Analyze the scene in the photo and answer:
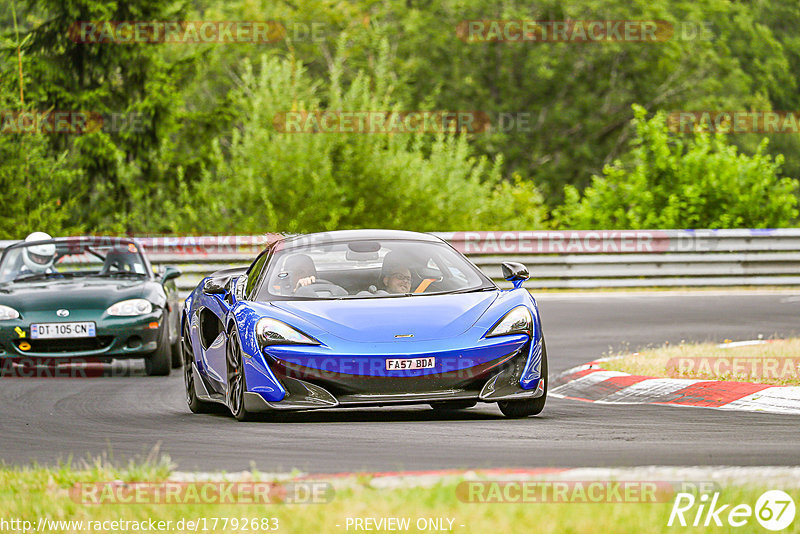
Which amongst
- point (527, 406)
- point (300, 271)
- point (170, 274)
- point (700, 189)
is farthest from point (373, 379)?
point (700, 189)

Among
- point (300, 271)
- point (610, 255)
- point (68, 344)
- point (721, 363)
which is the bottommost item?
point (610, 255)

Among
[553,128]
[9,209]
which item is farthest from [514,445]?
[553,128]

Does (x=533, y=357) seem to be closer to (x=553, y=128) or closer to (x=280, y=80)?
(x=280, y=80)

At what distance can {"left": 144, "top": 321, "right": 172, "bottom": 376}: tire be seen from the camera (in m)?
12.8

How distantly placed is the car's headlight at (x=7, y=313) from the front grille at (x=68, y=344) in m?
0.22

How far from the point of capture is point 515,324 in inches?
336

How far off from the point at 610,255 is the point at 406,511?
18.0 metres

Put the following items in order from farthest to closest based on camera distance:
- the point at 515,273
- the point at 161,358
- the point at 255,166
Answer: the point at 255,166, the point at 161,358, the point at 515,273

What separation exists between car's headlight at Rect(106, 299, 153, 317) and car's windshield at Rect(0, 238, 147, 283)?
3.19 feet

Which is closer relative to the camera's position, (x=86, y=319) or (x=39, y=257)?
(x=86, y=319)

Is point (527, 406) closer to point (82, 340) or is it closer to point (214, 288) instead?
point (214, 288)

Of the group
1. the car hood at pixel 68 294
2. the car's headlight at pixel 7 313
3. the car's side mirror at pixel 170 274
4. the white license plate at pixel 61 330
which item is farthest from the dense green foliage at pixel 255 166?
the white license plate at pixel 61 330

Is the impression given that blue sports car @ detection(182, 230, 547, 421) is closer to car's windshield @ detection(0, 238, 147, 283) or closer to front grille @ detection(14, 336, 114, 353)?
front grille @ detection(14, 336, 114, 353)

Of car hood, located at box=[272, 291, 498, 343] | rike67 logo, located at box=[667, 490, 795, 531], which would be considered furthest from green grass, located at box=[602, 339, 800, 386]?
rike67 logo, located at box=[667, 490, 795, 531]
